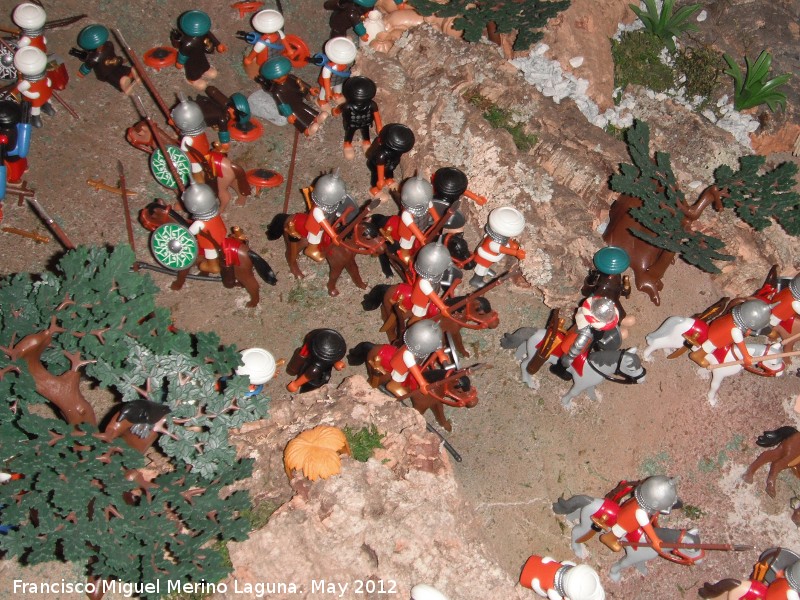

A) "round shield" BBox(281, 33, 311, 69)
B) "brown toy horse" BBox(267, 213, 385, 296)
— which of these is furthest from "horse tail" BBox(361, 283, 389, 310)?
"round shield" BBox(281, 33, 311, 69)

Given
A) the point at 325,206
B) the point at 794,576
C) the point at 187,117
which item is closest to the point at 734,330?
the point at 794,576

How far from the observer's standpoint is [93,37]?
646 cm

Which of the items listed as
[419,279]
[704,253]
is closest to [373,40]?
[419,279]

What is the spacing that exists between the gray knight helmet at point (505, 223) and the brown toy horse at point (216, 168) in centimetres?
204

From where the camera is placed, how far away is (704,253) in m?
5.96

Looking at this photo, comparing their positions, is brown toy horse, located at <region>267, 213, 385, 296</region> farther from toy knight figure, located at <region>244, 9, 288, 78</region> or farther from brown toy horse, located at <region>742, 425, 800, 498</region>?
brown toy horse, located at <region>742, 425, 800, 498</region>

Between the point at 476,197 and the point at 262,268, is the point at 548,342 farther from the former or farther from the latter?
the point at 262,268

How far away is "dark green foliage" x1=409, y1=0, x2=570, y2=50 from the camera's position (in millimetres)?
6984

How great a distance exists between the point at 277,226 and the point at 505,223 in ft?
5.75

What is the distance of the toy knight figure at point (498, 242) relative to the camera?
570 cm

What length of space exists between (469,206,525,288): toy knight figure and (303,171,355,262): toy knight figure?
1.06 m

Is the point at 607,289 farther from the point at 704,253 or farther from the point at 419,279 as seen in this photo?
the point at 419,279

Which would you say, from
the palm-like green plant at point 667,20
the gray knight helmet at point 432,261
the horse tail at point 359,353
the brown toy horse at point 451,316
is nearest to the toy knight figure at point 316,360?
the horse tail at point 359,353

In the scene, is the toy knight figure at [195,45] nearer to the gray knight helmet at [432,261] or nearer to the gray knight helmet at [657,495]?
the gray knight helmet at [432,261]
